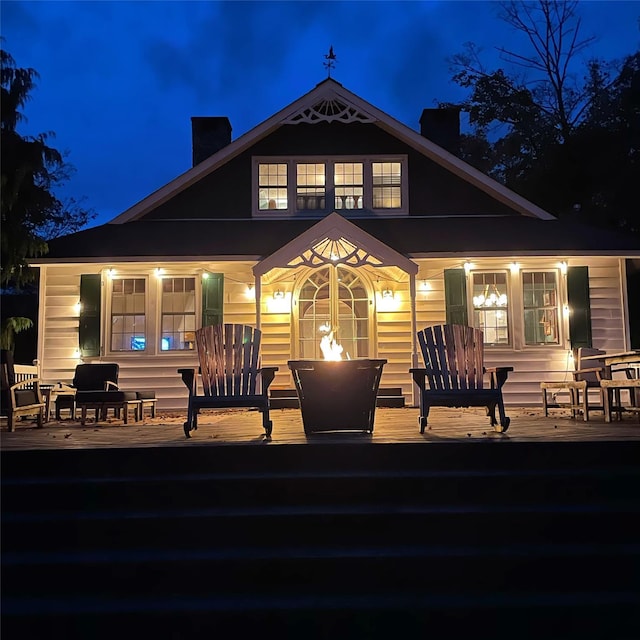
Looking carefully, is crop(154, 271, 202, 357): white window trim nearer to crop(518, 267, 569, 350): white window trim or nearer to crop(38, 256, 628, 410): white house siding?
crop(38, 256, 628, 410): white house siding

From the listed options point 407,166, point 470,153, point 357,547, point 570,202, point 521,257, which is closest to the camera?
point 357,547

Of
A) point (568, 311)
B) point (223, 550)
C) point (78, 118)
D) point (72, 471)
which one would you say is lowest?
point (223, 550)

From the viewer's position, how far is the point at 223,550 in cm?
315

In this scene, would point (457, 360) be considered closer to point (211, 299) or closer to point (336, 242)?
point (336, 242)

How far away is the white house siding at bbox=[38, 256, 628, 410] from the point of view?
373 inches

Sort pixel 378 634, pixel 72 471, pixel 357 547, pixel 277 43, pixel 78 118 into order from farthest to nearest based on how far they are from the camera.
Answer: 1. pixel 78 118
2. pixel 277 43
3. pixel 72 471
4. pixel 357 547
5. pixel 378 634

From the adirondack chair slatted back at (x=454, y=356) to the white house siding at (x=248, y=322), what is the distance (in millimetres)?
3836

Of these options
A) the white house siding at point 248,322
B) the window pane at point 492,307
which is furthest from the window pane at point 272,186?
the window pane at point 492,307

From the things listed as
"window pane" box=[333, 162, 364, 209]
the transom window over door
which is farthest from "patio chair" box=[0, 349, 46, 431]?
"window pane" box=[333, 162, 364, 209]

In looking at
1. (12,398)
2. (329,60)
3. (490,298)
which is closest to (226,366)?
(12,398)

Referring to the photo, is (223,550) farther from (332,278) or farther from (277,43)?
(277,43)

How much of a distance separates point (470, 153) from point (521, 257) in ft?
46.3

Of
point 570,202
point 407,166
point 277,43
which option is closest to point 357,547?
point 407,166

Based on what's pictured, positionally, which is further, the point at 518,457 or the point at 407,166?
the point at 407,166
